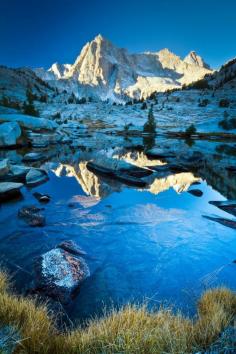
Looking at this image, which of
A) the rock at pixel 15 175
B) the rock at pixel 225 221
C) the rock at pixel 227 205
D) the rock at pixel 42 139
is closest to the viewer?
the rock at pixel 225 221

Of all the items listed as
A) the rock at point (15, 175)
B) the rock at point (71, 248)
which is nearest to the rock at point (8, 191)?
the rock at point (15, 175)

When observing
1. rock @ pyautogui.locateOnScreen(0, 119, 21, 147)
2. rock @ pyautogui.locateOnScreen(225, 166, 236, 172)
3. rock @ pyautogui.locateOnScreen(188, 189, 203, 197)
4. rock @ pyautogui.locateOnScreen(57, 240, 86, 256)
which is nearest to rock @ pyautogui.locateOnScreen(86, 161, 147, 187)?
rock @ pyautogui.locateOnScreen(188, 189, 203, 197)

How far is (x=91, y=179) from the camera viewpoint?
1608 cm

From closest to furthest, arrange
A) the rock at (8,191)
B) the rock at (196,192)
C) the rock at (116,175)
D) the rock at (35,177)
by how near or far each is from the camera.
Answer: the rock at (8,191), the rock at (196,192), the rock at (35,177), the rock at (116,175)

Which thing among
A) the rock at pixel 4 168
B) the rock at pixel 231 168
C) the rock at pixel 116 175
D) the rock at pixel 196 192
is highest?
the rock at pixel 4 168

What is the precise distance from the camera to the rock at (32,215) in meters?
8.94

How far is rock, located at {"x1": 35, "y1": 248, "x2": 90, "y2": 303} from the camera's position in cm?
510

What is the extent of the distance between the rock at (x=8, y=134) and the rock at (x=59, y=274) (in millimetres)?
27984

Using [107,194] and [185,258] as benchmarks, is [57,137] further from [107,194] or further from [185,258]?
[185,258]

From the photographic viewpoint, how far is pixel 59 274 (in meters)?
5.44

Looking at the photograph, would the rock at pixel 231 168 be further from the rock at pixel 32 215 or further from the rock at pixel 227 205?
the rock at pixel 32 215

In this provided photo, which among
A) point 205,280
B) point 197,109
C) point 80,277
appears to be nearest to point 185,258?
point 205,280

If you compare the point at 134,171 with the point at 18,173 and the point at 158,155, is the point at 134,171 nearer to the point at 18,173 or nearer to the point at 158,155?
the point at 18,173

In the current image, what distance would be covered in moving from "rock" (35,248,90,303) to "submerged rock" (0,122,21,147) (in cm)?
2798
